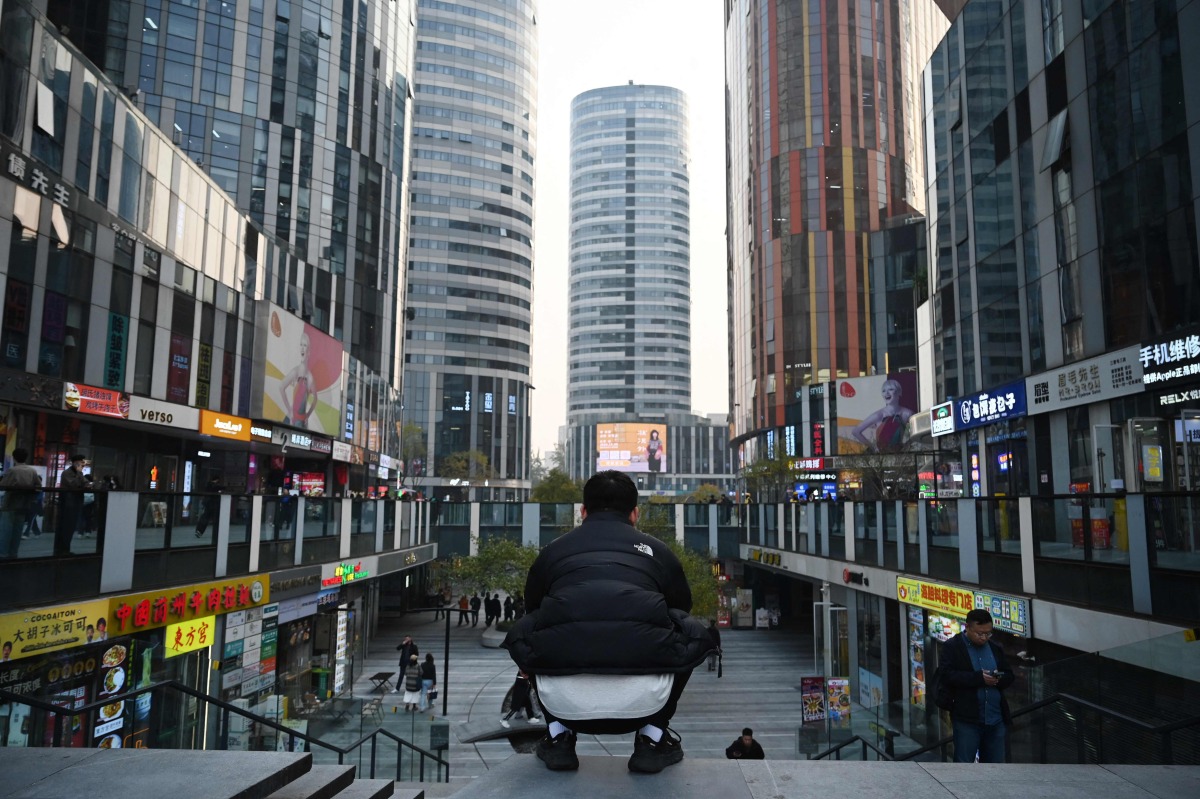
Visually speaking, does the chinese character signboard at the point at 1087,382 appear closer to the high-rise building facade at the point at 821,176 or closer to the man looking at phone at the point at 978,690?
the man looking at phone at the point at 978,690

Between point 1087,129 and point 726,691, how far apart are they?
20634 mm

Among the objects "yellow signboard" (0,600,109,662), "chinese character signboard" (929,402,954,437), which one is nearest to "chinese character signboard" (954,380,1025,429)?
"chinese character signboard" (929,402,954,437)

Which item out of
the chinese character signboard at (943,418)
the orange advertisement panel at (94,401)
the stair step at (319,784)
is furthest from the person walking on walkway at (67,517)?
the chinese character signboard at (943,418)

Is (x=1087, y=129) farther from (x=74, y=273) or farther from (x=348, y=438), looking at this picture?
(x=348, y=438)

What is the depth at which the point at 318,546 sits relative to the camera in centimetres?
2430

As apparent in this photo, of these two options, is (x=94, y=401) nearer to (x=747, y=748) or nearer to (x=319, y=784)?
(x=747, y=748)

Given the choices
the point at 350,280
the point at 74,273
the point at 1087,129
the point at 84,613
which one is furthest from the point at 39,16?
the point at 350,280

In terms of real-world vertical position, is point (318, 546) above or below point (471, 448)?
below

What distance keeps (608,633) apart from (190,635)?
1490 cm

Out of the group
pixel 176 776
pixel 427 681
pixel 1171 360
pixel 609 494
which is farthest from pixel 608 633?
pixel 427 681

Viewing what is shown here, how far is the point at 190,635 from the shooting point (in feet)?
54.2

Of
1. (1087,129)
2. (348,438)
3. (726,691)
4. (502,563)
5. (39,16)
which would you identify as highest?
(39,16)

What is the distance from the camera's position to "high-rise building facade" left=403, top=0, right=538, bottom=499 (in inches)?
4715

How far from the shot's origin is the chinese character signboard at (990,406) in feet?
91.1
